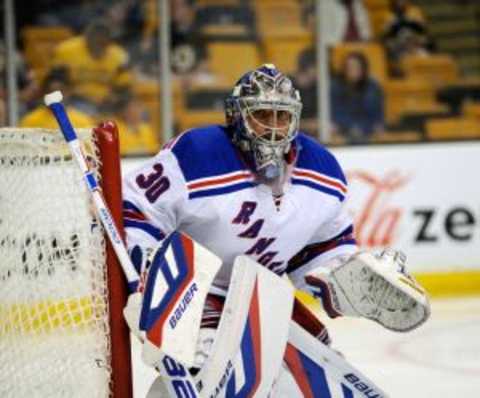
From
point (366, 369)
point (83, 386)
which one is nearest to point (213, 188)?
point (83, 386)

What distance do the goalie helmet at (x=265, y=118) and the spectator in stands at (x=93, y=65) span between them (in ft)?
Result: 11.5

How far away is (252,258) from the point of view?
3.17 meters

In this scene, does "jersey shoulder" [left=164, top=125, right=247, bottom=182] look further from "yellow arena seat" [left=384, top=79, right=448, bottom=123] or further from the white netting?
"yellow arena seat" [left=384, top=79, right=448, bottom=123]

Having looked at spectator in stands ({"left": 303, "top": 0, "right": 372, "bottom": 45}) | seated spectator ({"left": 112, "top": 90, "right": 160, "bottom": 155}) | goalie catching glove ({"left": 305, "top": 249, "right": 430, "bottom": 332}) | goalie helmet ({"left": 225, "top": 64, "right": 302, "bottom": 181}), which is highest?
goalie helmet ({"left": 225, "top": 64, "right": 302, "bottom": 181})

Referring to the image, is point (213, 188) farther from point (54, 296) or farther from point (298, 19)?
point (298, 19)

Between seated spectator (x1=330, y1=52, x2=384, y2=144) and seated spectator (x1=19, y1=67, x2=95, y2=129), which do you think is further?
seated spectator (x1=330, y1=52, x2=384, y2=144)

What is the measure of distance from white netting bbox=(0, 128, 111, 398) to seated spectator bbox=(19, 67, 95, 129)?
330 cm

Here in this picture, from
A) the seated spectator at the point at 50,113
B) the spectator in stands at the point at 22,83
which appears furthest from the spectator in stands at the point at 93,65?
the spectator in stands at the point at 22,83

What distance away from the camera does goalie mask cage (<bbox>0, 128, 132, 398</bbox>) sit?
9.95 ft

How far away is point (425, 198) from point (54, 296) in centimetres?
351

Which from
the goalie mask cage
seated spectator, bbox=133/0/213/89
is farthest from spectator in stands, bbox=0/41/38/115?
the goalie mask cage

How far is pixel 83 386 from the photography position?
9.94 feet

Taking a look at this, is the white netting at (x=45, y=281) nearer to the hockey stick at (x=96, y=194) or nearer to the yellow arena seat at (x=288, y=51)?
the hockey stick at (x=96, y=194)

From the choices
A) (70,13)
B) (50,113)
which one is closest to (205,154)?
(50,113)
